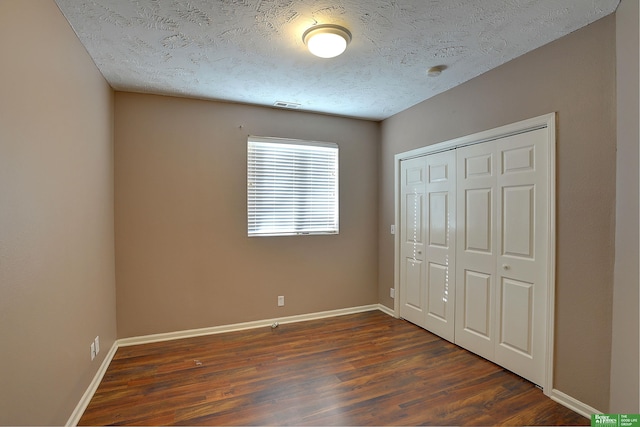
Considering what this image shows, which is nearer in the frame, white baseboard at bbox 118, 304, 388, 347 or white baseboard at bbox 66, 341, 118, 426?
white baseboard at bbox 66, 341, 118, 426

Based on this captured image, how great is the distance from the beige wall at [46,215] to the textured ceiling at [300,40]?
0.35 metres

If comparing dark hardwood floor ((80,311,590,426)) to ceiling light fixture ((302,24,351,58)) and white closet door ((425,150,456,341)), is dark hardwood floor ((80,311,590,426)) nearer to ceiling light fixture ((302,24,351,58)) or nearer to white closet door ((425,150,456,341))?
white closet door ((425,150,456,341))

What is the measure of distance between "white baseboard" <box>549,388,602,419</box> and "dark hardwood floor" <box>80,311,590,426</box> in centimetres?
5

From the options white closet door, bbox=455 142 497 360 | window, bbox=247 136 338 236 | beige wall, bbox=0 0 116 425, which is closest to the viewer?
beige wall, bbox=0 0 116 425

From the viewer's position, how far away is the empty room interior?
1690 mm

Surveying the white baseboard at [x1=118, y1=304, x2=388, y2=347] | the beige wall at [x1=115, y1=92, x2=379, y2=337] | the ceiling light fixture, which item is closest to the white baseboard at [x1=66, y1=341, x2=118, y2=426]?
the white baseboard at [x1=118, y1=304, x2=388, y2=347]

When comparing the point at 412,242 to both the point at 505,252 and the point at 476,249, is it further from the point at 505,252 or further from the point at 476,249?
the point at 505,252

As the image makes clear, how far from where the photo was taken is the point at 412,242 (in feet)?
12.0

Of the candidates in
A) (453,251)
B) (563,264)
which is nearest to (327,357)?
(453,251)

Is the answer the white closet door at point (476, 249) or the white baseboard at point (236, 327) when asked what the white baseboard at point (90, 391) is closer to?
the white baseboard at point (236, 327)

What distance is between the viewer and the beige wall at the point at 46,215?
51.2 inches

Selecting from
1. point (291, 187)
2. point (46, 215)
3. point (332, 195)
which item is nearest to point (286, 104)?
point (291, 187)

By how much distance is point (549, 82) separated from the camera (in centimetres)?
221

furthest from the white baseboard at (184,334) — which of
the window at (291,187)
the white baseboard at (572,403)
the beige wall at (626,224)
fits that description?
the beige wall at (626,224)
